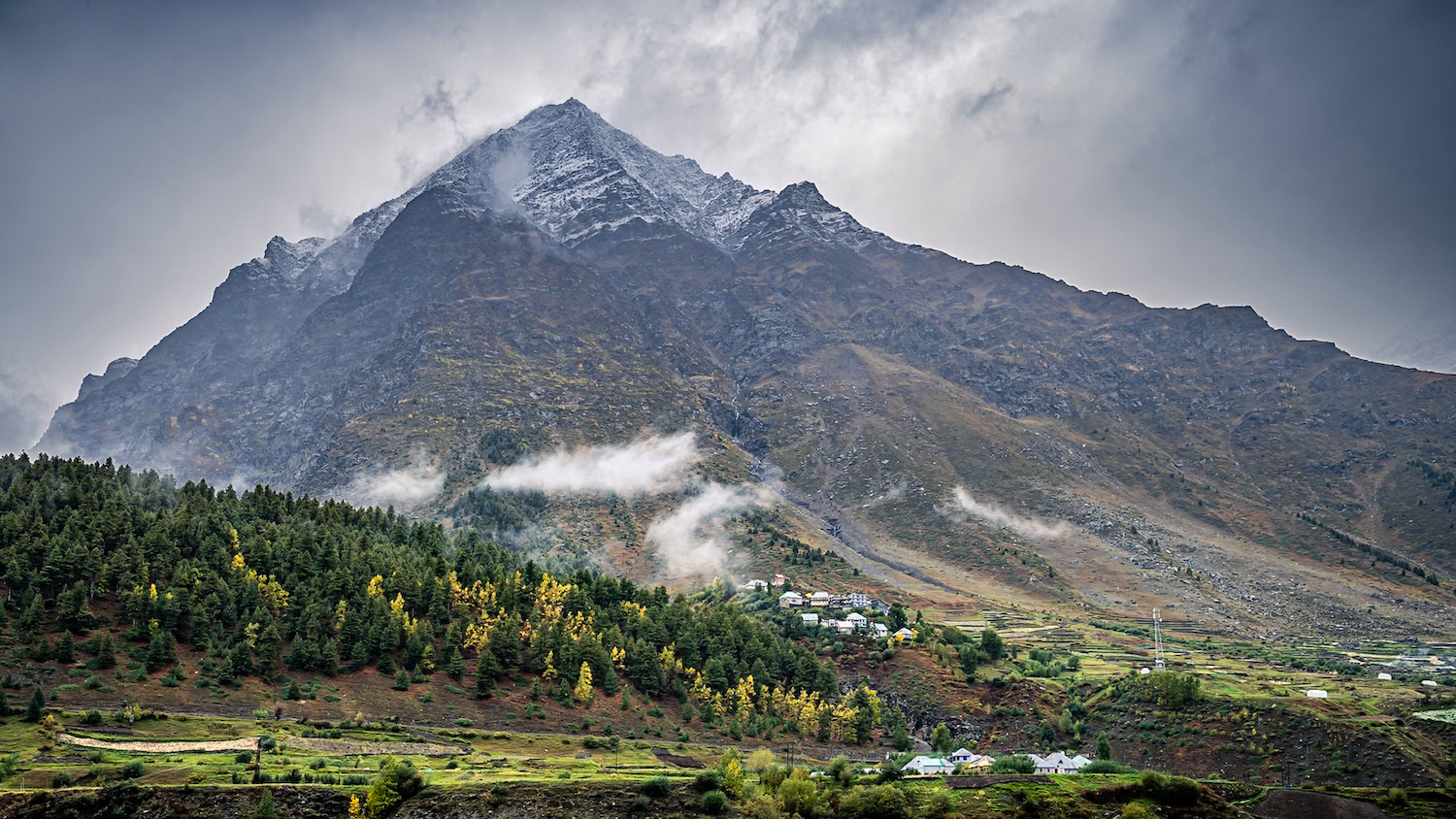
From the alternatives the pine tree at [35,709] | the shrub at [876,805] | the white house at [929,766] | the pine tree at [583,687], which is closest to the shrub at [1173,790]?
the shrub at [876,805]

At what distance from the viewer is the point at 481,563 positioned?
472 feet

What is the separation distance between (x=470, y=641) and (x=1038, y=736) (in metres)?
76.9

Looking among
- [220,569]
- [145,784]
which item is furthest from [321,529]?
[145,784]

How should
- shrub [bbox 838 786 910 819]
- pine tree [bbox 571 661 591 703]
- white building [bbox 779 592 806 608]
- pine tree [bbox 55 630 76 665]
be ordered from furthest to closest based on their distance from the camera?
white building [bbox 779 592 806 608] < pine tree [bbox 571 661 591 703] < pine tree [bbox 55 630 76 665] < shrub [bbox 838 786 910 819]

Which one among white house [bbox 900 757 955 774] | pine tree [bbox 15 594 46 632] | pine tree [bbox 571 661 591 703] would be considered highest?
pine tree [bbox 15 594 46 632]

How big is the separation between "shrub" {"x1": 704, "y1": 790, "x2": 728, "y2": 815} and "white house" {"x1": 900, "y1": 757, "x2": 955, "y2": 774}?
31.3 metres

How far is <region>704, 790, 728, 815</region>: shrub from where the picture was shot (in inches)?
2699

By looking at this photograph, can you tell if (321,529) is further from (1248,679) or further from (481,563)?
(1248,679)

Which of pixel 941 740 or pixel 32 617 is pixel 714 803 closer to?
pixel 941 740

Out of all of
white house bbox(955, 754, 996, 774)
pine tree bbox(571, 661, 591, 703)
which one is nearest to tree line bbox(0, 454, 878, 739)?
pine tree bbox(571, 661, 591, 703)

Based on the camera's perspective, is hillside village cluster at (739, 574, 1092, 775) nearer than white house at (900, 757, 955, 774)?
Yes

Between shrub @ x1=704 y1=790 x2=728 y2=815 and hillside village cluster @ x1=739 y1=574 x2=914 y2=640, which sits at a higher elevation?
hillside village cluster @ x1=739 y1=574 x2=914 y2=640

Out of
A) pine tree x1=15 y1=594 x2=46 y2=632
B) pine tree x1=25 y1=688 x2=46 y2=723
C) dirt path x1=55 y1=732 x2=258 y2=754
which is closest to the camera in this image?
dirt path x1=55 y1=732 x2=258 y2=754

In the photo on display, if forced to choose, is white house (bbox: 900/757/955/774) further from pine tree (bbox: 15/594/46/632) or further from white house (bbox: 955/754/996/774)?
pine tree (bbox: 15/594/46/632)
